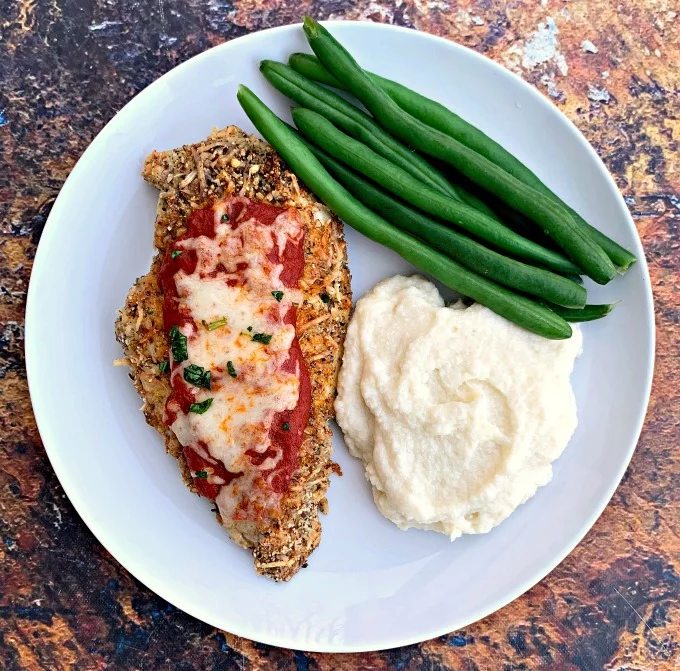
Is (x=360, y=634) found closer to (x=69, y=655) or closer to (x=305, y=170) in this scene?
(x=69, y=655)

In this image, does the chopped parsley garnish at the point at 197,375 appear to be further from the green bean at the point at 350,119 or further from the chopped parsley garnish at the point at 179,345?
the green bean at the point at 350,119

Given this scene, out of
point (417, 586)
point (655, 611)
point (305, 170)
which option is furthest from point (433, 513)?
point (305, 170)

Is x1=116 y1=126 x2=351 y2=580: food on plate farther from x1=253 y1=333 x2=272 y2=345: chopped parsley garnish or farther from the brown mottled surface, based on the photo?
the brown mottled surface

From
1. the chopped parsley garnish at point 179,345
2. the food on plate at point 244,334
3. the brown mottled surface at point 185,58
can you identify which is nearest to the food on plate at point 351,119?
the food on plate at point 244,334

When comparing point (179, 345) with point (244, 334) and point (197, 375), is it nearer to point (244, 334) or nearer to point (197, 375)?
point (197, 375)

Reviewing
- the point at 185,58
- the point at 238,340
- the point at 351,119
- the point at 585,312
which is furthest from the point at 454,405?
the point at 185,58

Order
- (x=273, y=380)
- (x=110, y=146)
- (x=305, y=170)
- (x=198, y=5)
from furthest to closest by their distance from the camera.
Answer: (x=198, y=5) < (x=110, y=146) < (x=305, y=170) < (x=273, y=380)
